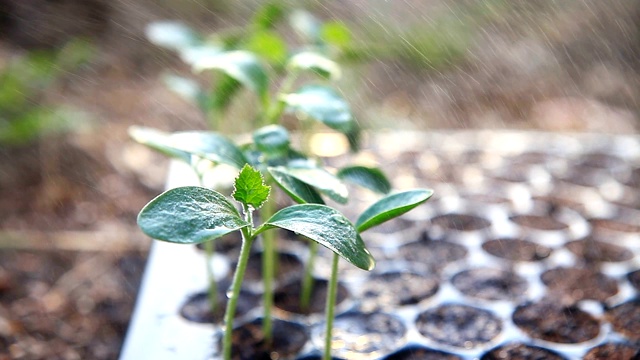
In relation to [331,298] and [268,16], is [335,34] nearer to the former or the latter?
[268,16]

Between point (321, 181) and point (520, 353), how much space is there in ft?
0.90

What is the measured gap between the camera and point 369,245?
0.81 m

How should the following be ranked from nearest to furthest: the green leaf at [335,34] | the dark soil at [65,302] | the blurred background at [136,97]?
the green leaf at [335,34] < the dark soil at [65,302] < the blurred background at [136,97]

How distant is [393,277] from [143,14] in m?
1.49

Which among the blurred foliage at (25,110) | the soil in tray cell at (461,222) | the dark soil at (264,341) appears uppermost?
the blurred foliage at (25,110)

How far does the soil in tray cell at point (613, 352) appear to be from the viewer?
0.59 metres

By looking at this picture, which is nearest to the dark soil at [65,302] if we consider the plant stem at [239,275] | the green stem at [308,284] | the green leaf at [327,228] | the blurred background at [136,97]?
the blurred background at [136,97]

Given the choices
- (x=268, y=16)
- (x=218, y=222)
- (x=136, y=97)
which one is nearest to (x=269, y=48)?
(x=268, y=16)

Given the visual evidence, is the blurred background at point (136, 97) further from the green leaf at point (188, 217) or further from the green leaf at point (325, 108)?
the green leaf at point (188, 217)

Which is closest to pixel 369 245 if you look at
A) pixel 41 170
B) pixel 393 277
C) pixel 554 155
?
pixel 393 277

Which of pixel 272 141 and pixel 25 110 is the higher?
pixel 25 110

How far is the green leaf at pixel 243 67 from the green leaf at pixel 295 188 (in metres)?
0.13

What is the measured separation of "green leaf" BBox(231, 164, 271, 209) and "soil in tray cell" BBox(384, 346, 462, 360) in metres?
0.22

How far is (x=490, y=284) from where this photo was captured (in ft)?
2.38
